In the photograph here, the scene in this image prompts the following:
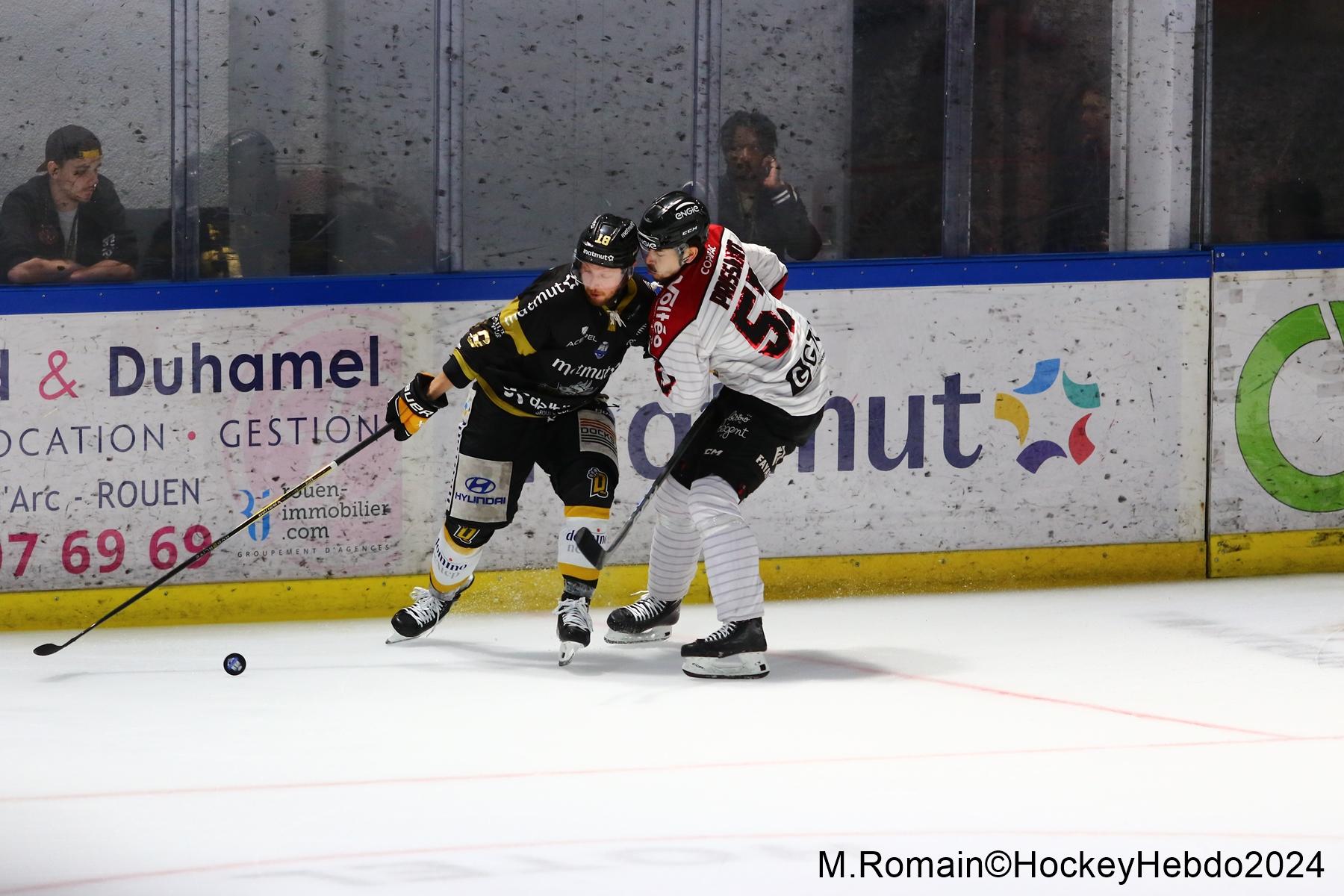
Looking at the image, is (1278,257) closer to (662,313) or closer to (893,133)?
(893,133)

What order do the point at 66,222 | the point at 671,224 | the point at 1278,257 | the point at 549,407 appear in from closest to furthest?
1. the point at 671,224
2. the point at 549,407
3. the point at 66,222
4. the point at 1278,257

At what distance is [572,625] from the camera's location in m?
4.48

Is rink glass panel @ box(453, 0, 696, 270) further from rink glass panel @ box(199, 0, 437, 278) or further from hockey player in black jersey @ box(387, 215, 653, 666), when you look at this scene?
hockey player in black jersey @ box(387, 215, 653, 666)

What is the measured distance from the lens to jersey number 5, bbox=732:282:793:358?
4.28m

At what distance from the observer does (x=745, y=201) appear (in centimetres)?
571

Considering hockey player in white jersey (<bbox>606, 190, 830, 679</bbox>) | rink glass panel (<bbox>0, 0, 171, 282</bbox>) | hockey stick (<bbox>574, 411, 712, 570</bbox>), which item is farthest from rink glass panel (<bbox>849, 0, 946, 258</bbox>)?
rink glass panel (<bbox>0, 0, 171, 282</bbox>)

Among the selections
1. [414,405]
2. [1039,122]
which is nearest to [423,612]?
[414,405]

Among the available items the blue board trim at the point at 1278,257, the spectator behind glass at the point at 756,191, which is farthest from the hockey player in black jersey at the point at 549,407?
the blue board trim at the point at 1278,257

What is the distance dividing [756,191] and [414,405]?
1.69m

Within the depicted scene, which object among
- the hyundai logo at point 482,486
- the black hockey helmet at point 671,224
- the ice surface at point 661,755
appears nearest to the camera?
the ice surface at point 661,755

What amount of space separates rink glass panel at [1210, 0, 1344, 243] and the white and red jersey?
7.23ft

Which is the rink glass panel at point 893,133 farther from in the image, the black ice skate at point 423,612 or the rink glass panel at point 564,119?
the black ice skate at point 423,612

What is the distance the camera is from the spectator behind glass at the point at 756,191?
5.70m

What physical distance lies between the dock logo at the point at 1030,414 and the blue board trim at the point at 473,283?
0.31m
